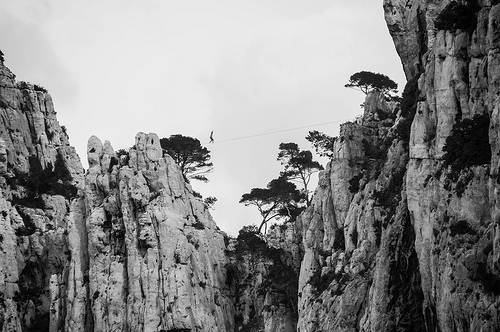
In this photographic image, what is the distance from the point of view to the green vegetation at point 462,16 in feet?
211

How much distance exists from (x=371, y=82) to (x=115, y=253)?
3837 cm

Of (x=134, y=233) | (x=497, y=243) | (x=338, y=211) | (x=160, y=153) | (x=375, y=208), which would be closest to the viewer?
(x=497, y=243)

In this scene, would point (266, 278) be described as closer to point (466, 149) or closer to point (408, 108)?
point (408, 108)

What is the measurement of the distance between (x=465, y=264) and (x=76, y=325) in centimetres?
4820

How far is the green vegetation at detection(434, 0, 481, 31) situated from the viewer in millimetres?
64375

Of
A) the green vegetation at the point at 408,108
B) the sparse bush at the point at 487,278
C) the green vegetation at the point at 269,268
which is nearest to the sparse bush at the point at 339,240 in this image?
the green vegetation at the point at 269,268

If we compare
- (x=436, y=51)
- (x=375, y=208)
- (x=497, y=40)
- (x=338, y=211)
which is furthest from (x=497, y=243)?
(x=338, y=211)

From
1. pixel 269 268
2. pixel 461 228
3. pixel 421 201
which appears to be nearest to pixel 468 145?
pixel 461 228

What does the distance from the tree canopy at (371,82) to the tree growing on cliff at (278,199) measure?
1464 centimetres

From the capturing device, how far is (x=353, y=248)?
79.9m

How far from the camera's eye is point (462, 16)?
213 ft

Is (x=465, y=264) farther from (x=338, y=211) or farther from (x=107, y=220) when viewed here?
(x=107, y=220)

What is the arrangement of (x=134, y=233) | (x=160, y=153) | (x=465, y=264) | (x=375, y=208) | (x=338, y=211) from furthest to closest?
(x=160, y=153)
(x=134, y=233)
(x=338, y=211)
(x=375, y=208)
(x=465, y=264)

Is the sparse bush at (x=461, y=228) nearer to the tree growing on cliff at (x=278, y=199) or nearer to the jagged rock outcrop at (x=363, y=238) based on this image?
the jagged rock outcrop at (x=363, y=238)
